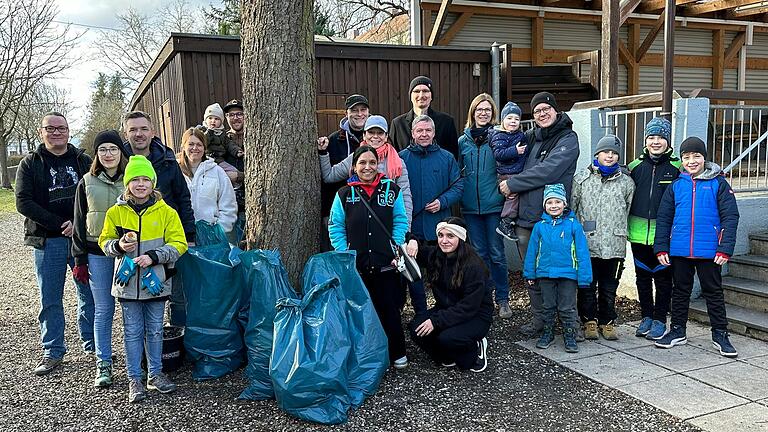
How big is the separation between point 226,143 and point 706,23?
41.7 ft

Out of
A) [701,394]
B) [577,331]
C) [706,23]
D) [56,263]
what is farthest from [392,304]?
[706,23]

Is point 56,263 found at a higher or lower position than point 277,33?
lower

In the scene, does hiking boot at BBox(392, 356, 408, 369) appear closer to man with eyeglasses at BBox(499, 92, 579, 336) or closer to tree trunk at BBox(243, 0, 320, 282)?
tree trunk at BBox(243, 0, 320, 282)

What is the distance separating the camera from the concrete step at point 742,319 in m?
4.72

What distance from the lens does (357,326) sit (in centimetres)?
369

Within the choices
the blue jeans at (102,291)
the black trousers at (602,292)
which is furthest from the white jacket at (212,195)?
the black trousers at (602,292)

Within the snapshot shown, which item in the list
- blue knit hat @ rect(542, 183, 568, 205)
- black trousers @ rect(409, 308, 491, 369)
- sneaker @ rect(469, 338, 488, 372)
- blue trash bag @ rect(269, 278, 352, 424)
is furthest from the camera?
blue knit hat @ rect(542, 183, 568, 205)

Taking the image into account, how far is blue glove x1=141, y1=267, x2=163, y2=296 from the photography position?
3598 millimetres

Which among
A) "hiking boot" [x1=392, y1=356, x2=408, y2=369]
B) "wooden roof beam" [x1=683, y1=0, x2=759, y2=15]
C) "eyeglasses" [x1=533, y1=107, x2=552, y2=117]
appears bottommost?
"hiking boot" [x1=392, y1=356, x2=408, y2=369]

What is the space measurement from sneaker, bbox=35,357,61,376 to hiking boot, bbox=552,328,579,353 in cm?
379

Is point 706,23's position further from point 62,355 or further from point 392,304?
point 62,355

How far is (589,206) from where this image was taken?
469 cm

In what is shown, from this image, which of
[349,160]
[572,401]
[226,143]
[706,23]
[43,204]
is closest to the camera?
[572,401]

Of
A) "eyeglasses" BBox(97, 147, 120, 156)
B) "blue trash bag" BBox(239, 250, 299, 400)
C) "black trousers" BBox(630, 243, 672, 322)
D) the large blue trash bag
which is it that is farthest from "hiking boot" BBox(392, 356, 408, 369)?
"eyeglasses" BBox(97, 147, 120, 156)
